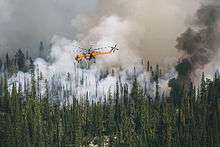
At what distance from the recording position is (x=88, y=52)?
141000 millimetres
